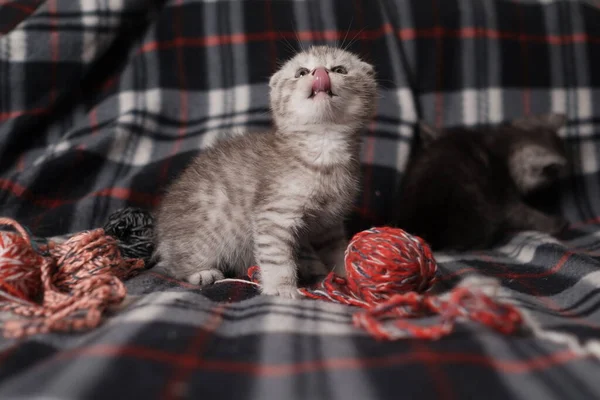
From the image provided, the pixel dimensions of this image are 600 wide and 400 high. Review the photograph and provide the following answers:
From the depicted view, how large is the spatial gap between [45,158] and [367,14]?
1298 mm

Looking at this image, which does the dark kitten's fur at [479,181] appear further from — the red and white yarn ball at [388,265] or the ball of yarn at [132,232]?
the ball of yarn at [132,232]

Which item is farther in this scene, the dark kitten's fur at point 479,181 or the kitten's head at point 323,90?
the dark kitten's fur at point 479,181

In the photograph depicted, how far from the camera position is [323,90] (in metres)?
1.16

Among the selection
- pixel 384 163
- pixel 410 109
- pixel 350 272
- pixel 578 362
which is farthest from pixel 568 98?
pixel 578 362

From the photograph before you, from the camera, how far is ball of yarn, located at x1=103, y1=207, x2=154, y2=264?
139cm

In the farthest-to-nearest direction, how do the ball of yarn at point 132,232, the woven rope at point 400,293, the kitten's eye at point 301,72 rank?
1. the ball of yarn at point 132,232
2. the kitten's eye at point 301,72
3. the woven rope at point 400,293

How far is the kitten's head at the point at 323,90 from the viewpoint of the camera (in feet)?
3.84

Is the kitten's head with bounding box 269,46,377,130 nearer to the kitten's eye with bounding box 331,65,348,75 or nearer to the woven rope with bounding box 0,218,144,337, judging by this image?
the kitten's eye with bounding box 331,65,348,75

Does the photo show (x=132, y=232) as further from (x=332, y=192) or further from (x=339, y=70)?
(x=339, y=70)

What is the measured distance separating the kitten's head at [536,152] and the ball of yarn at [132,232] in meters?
1.32

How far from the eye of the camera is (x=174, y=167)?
1766 mm

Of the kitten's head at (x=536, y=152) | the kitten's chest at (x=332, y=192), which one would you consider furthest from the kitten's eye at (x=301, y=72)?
the kitten's head at (x=536, y=152)

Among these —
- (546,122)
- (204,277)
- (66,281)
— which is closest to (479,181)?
(546,122)

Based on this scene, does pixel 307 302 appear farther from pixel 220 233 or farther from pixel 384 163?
pixel 384 163
